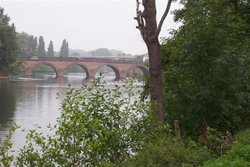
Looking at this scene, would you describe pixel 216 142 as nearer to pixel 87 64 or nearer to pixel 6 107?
pixel 6 107

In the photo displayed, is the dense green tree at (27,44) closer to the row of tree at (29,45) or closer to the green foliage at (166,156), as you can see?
the row of tree at (29,45)

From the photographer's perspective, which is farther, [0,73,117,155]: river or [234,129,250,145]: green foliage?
[0,73,117,155]: river

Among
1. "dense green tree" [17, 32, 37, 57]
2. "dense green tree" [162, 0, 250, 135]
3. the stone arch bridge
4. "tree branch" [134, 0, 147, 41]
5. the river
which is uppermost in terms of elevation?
"dense green tree" [17, 32, 37, 57]

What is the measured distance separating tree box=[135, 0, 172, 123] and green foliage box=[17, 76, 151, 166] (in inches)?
44.5

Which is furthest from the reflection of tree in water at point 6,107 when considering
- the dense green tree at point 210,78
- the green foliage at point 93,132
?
the green foliage at point 93,132

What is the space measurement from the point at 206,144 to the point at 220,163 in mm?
2246

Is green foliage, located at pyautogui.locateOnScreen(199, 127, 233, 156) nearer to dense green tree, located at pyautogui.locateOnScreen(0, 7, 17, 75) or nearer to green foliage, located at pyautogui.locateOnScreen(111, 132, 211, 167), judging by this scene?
green foliage, located at pyautogui.locateOnScreen(111, 132, 211, 167)

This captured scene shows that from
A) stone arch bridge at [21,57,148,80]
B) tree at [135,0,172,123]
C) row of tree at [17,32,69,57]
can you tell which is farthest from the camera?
row of tree at [17,32,69,57]

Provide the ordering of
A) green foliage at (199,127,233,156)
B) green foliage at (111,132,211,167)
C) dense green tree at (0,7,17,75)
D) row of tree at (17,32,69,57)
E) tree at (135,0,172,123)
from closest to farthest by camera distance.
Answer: green foliage at (111,132,211,167)
green foliage at (199,127,233,156)
tree at (135,0,172,123)
dense green tree at (0,7,17,75)
row of tree at (17,32,69,57)

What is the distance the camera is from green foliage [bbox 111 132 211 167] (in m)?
8.09

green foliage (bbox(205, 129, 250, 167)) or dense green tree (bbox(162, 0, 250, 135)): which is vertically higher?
dense green tree (bbox(162, 0, 250, 135))

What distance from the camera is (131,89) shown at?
10258 mm

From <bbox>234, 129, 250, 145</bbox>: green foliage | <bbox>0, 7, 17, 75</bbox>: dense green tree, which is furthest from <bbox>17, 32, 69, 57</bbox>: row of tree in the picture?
<bbox>234, 129, 250, 145</bbox>: green foliage

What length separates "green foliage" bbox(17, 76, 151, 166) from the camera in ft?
29.3
